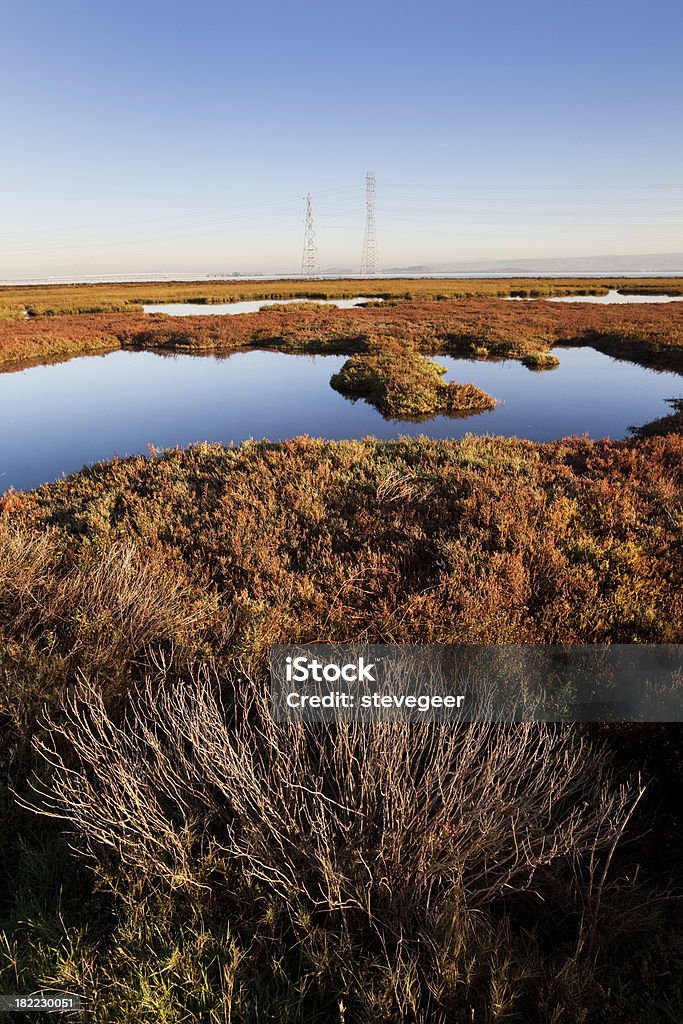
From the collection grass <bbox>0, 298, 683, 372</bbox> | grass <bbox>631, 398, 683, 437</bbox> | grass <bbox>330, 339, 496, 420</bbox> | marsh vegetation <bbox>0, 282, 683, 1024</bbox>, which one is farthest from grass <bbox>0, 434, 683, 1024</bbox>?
grass <bbox>0, 298, 683, 372</bbox>

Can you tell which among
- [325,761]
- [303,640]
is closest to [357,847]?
[325,761]

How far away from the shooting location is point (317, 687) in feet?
12.8

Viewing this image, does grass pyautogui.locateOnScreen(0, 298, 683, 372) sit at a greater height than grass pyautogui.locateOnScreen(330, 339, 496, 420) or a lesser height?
greater

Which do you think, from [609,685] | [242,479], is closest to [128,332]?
Answer: [242,479]

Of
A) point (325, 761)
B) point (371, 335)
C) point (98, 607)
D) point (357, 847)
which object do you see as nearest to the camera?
point (357, 847)

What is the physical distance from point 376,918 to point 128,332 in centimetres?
3323

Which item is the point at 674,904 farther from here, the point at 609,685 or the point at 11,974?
the point at 11,974

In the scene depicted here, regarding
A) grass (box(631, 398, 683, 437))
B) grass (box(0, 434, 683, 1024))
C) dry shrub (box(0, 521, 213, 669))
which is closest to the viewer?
grass (box(0, 434, 683, 1024))

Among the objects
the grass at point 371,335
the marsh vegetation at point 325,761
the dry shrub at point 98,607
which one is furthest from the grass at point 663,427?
the dry shrub at point 98,607

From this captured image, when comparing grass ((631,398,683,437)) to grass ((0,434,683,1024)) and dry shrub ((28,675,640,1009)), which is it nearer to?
grass ((0,434,683,1024))

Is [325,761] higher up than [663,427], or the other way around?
[663,427]

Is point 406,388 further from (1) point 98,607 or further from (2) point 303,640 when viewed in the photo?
(1) point 98,607

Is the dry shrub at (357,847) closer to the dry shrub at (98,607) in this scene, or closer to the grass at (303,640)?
the grass at (303,640)

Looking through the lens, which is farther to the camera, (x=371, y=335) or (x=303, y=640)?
(x=371, y=335)
